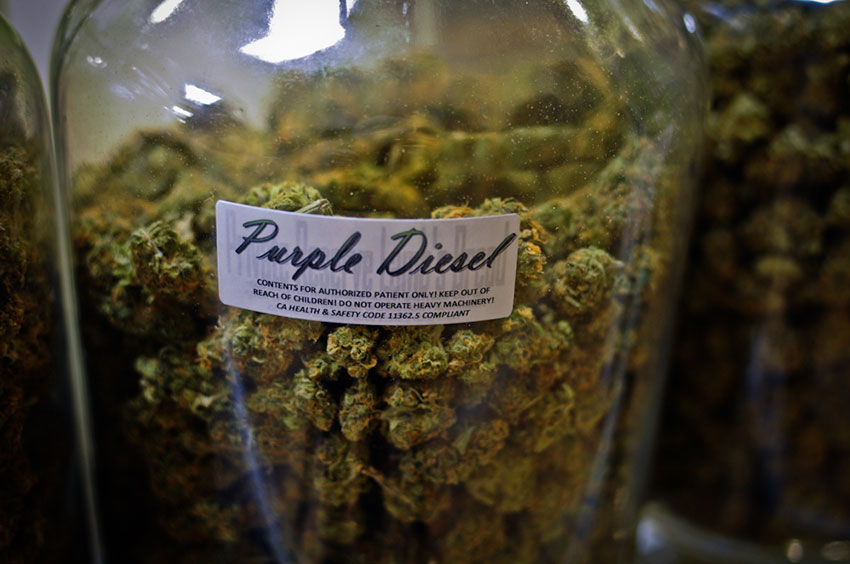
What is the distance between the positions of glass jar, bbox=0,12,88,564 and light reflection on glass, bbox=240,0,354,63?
0.13 m

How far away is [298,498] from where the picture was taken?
0.45 metres

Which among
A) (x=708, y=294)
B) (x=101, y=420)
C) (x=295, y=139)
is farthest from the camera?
(x=708, y=294)

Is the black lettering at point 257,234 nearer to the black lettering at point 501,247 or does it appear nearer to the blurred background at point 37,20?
the black lettering at point 501,247

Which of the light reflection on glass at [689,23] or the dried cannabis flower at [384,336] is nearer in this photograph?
the dried cannabis flower at [384,336]

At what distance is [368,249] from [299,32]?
11 centimetres

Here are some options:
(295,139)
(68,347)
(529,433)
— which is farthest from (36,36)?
(529,433)

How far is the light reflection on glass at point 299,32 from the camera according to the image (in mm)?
397

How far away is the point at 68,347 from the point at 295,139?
234 millimetres

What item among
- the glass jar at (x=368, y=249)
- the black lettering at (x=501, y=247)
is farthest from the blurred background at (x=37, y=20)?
the black lettering at (x=501, y=247)

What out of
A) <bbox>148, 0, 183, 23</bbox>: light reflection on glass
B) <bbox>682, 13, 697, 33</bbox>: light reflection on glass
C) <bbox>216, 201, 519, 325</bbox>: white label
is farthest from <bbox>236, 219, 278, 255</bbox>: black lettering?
<bbox>682, 13, 697, 33</bbox>: light reflection on glass

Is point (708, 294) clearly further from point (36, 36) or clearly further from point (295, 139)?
point (36, 36)

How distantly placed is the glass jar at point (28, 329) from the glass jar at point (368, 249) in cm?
2

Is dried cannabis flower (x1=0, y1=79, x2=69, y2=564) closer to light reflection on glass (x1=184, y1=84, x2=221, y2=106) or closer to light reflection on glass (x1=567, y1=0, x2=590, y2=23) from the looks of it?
light reflection on glass (x1=184, y1=84, x2=221, y2=106)

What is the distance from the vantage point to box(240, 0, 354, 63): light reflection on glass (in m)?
0.40
